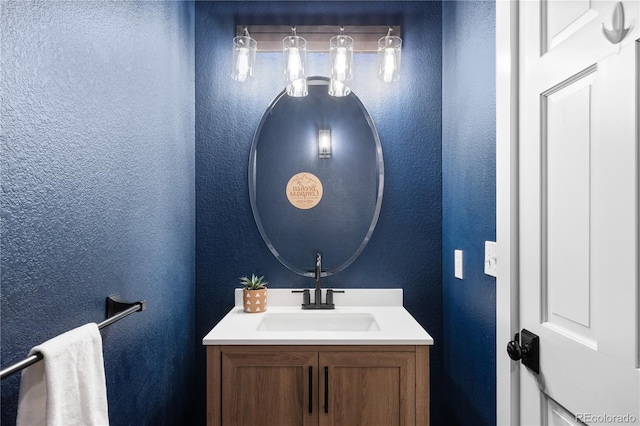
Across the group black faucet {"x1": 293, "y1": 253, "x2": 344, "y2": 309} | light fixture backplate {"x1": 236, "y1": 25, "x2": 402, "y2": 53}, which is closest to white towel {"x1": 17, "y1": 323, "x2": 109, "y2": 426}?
black faucet {"x1": 293, "y1": 253, "x2": 344, "y2": 309}

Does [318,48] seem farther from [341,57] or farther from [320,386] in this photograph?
[320,386]

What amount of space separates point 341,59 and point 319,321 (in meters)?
1.14

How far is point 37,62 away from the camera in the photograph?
79cm

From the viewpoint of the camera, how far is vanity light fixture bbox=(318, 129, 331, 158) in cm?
182

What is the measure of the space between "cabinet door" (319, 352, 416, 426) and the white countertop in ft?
0.17

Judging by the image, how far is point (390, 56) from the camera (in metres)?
1.72

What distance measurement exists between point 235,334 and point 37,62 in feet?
3.17

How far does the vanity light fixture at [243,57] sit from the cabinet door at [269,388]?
45.6 inches

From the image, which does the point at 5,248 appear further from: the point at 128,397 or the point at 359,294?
the point at 359,294

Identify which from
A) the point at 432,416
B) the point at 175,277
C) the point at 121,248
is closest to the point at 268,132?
the point at 175,277

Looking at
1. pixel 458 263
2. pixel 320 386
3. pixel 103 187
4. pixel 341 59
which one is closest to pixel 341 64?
pixel 341 59
